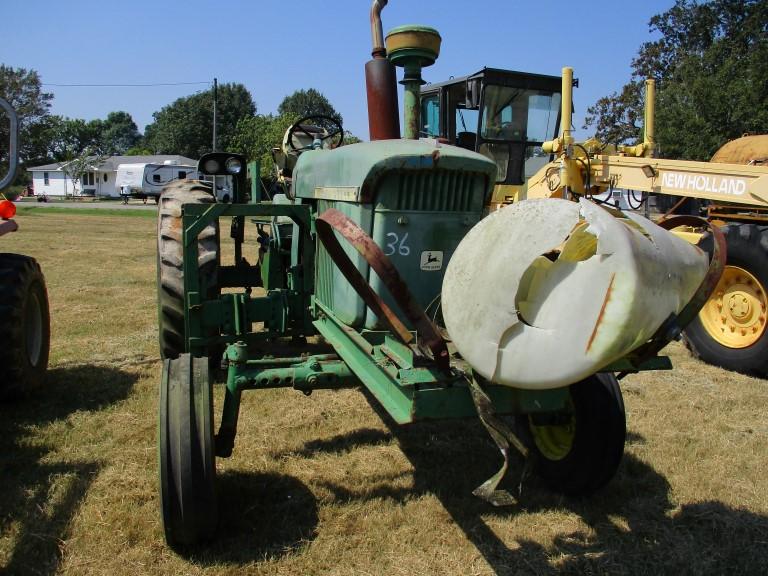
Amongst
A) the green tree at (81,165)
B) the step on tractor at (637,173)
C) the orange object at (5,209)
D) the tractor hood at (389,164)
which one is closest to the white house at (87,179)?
the green tree at (81,165)

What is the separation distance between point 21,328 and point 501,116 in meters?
5.80

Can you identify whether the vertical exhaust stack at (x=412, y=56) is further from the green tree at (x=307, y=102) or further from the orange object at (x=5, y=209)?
the green tree at (x=307, y=102)

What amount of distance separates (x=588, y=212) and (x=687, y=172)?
4995 mm

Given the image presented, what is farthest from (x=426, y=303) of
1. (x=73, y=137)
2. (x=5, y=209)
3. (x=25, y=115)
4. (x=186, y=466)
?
(x=73, y=137)

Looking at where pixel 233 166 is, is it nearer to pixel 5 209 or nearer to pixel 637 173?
pixel 5 209

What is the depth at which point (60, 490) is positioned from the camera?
301cm

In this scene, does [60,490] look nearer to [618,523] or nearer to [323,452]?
[323,452]

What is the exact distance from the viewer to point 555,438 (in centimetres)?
328

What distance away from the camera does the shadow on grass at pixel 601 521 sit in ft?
8.50

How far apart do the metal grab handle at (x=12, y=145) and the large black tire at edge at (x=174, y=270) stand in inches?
40.9

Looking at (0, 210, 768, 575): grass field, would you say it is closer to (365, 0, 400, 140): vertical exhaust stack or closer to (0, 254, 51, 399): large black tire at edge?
(0, 254, 51, 399): large black tire at edge

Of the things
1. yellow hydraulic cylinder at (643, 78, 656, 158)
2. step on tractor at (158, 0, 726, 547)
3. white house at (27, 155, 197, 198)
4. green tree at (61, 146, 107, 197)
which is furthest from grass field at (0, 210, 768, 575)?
white house at (27, 155, 197, 198)

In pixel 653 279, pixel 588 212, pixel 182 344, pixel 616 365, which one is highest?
pixel 588 212

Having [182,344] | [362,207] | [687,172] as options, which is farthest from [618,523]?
[687,172]
